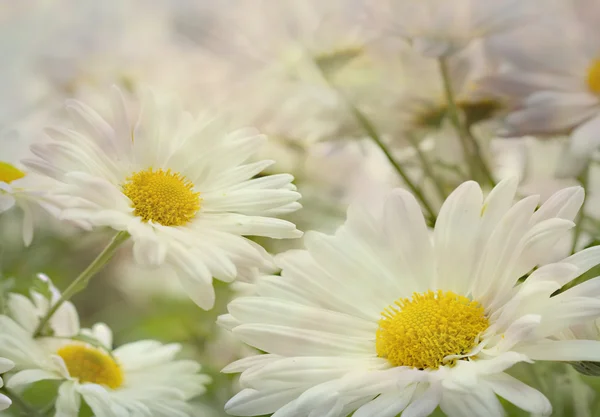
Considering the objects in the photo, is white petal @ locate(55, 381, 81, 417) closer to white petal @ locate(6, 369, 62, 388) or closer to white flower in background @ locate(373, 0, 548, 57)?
white petal @ locate(6, 369, 62, 388)

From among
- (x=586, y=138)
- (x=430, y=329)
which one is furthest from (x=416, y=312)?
(x=586, y=138)

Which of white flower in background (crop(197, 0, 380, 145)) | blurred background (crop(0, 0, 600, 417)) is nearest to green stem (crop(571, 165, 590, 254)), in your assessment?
blurred background (crop(0, 0, 600, 417))

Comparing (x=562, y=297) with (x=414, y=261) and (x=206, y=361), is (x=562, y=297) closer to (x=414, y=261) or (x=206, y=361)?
(x=414, y=261)

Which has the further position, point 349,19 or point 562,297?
point 349,19

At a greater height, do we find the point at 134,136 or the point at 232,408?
the point at 134,136

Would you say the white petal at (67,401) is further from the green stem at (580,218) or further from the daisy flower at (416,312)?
the green stem at (580,218)

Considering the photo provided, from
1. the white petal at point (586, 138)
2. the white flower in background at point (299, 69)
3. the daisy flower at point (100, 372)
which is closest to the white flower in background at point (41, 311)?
the daisy flower at point (100, 372)

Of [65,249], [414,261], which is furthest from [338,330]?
[65,249]
